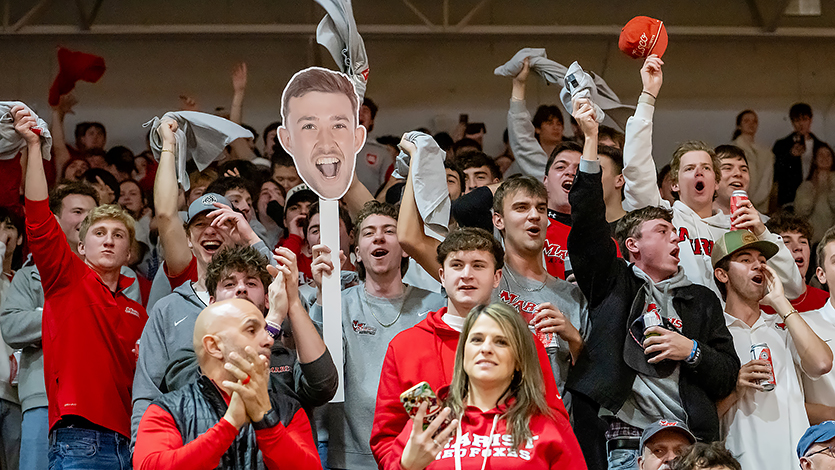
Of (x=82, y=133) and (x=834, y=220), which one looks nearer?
(x=834, y=220)

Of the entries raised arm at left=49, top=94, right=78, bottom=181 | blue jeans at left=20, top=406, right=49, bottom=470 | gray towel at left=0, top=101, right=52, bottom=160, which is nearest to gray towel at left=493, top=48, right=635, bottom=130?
gray towel at left=0, top=101, right=52, bottom=160

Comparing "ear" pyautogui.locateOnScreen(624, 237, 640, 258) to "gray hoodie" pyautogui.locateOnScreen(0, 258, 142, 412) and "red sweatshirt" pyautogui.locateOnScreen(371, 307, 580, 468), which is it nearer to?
"red sweatshirt" pyautogui.locateOnScreen(371, 307, 580, 468)

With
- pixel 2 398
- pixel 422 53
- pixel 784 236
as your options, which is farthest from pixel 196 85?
A: pixel 784 236

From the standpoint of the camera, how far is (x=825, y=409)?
4.26 meters

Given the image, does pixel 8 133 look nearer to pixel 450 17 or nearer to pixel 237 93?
pixel 237 93

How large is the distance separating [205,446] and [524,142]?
347 cm

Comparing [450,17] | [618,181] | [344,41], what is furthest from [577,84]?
[450,17]

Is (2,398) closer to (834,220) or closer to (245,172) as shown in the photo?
(245,172)

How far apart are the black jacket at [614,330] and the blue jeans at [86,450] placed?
5.74 ft

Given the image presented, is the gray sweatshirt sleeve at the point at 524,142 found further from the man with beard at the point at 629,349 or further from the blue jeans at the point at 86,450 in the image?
the blue jeans at the point at 86,450

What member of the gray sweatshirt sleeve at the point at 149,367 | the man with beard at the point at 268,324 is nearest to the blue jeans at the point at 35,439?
the gray sweatshirt sleeve at the point at 149,367

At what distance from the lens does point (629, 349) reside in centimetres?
388

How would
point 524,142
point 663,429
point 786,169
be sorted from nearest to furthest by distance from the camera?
1. point 663,429
2. point 524,142
3. point 786,169

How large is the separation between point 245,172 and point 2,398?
6.77 feet
